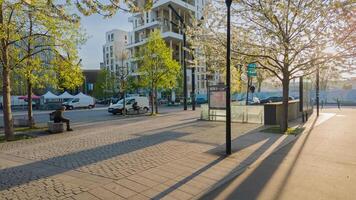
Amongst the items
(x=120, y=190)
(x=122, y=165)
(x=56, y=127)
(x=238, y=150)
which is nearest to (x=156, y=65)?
(x=56, y=127)

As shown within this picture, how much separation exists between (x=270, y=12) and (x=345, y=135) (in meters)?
6.18

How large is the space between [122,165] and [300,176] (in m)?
4.30

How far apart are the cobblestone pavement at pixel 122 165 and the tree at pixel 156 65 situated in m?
13.0

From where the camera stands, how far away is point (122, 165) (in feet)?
22.6

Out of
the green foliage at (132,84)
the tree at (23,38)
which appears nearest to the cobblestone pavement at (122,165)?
the tree at (23,38)

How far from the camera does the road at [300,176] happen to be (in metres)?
4.96

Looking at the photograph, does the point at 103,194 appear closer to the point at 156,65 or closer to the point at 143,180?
the point at 143,180

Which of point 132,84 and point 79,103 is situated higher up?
point 132,84

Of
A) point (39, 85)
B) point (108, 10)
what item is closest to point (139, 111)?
point (39, 85)

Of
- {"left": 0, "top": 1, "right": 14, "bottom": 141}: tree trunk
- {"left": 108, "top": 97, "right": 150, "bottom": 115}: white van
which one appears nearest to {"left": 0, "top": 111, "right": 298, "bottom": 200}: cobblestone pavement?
{"left": 0, "top": 1, "right": 14, "bottom": 141}: tree trunk

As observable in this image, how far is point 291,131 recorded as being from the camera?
40.5 feet

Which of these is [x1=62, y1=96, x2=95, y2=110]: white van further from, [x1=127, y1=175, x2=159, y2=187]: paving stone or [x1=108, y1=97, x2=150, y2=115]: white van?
[x1=127, y1=175, x2=159, y2=187]: paving stone

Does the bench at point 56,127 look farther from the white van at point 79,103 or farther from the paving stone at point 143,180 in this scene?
the white van at point 79,103

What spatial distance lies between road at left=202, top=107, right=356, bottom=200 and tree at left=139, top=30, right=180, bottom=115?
15.9 metres
